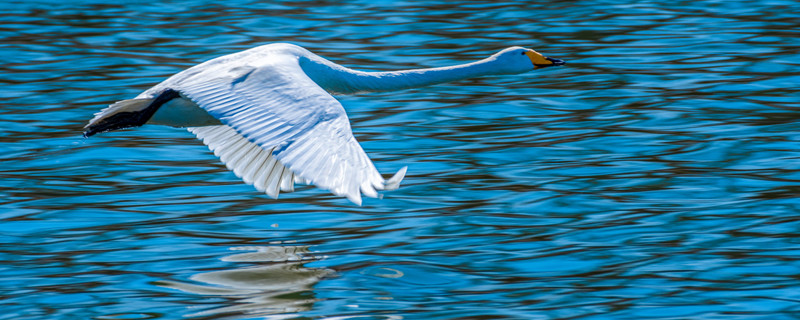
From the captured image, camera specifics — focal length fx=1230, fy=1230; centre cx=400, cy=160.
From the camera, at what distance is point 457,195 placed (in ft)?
30.5

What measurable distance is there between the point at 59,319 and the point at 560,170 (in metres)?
4.45

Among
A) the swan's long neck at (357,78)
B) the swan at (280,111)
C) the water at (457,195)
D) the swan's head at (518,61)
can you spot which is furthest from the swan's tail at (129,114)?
the swan's head at (518,61)

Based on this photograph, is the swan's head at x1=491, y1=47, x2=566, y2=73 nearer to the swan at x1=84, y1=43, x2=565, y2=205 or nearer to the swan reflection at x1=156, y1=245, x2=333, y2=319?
the swan at x1=84, y1=43, x2=565, y2=205

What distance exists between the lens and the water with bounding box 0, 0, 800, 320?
7.09 m

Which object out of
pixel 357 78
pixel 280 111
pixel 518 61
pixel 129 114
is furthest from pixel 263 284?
pixel 518 61

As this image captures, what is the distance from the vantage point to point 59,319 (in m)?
6.87

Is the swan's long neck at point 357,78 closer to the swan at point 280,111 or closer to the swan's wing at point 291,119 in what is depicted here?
the swan at point 280,111

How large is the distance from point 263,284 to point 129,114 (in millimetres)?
1739

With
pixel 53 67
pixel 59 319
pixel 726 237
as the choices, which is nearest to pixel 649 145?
pixel 726 237

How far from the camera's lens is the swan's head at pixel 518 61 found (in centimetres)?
968

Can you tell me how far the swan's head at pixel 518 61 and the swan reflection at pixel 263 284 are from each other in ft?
8.09

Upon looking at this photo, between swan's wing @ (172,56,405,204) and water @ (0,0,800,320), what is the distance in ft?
2.83

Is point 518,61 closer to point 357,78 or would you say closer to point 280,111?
point 357,78

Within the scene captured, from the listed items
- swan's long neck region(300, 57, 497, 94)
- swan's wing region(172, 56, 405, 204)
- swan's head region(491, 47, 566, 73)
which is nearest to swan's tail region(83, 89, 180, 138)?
swan's wing region(172, 56, 405, 204)
